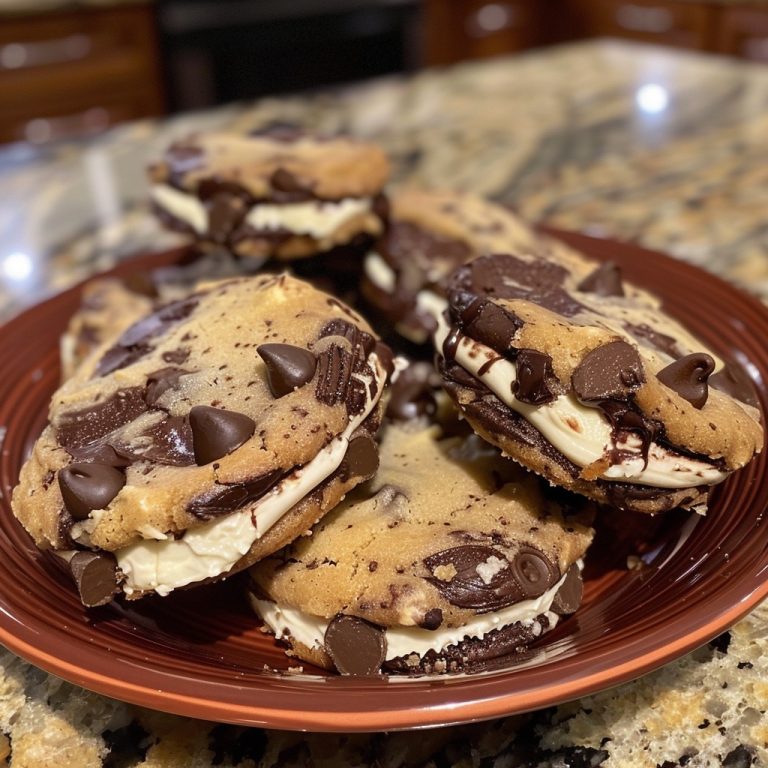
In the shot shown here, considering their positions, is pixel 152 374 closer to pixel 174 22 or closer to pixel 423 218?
pixel 423 218

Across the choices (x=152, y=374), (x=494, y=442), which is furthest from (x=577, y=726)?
(x=152, y=374)

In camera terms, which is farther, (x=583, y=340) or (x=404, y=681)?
(x=583, y=340)

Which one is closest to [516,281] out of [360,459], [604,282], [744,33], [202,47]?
[604,282]

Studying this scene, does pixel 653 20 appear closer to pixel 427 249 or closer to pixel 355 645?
pixel 427 249

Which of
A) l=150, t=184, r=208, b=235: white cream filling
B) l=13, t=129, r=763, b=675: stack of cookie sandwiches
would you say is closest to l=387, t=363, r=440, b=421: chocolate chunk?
l=13, t=129, r=763, b=675: stack of cookie sandwiches

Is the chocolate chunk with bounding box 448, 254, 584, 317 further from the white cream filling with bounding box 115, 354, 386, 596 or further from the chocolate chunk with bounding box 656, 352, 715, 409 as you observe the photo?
the white cream filling with bounding box 115, 354, 386, 596

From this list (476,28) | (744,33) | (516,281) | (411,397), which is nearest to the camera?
(516,281)

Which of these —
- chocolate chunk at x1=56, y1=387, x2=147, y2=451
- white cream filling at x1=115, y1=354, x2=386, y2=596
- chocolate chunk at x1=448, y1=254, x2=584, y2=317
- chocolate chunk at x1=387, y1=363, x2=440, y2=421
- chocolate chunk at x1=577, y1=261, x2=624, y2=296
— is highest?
chocolate chunk at x1=448, y1=254, x2=584, y2=317
